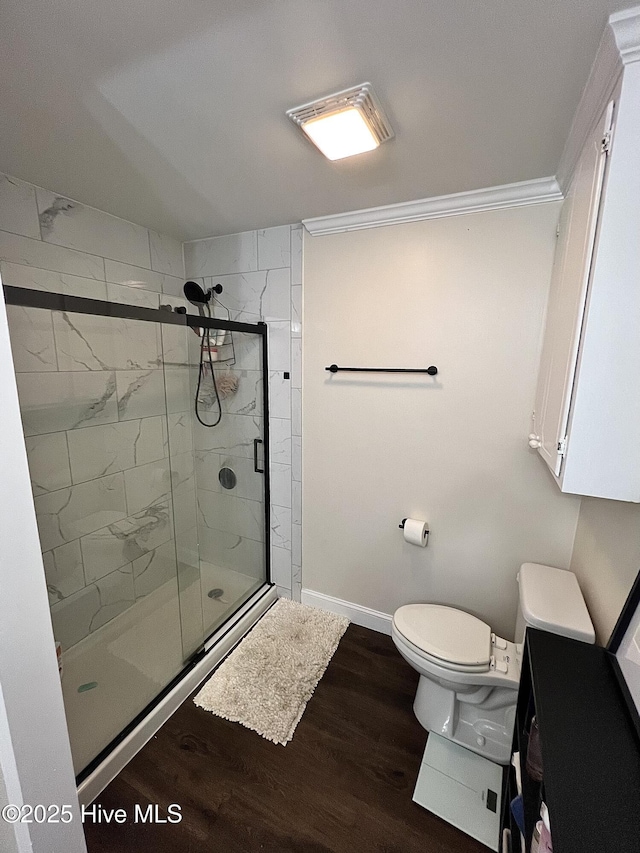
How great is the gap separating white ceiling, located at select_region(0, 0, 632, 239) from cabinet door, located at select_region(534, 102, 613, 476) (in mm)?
205

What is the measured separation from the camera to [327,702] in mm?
1732

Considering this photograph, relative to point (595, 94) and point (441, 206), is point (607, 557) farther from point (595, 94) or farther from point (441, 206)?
point (441, 206)

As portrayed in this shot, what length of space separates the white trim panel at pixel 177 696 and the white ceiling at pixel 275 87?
2.31 metres

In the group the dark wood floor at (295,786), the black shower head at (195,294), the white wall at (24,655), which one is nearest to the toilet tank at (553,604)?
the dark wood floor at (295,786)

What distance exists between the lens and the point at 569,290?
43.3 inches

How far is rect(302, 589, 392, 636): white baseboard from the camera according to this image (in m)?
2.17

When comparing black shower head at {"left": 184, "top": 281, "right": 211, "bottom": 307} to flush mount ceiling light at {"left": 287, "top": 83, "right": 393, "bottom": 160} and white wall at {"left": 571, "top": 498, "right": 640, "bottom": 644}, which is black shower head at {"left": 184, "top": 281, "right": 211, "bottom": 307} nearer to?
flush mount ceiling light at {"left": 287, "top": 83, "right": 393, "bottom": 160}

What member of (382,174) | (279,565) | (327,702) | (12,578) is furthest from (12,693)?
(382,174)

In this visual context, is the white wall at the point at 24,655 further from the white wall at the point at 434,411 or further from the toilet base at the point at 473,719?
the white wall at the point at 434,411

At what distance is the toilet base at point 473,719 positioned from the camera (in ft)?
4.94

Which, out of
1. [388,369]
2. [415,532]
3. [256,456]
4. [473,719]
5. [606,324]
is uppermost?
[606,324]

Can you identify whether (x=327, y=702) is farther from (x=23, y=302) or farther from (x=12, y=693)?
(x=23, y=302)

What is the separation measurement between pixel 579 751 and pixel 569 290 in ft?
3.94

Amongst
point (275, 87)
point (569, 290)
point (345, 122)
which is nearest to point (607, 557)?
point (569, 290)
